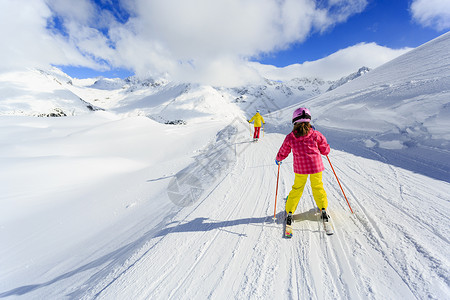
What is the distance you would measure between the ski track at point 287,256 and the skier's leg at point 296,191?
0.29 meters

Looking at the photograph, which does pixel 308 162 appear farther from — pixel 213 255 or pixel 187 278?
pixel 187 278

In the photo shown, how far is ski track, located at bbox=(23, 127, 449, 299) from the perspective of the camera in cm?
194

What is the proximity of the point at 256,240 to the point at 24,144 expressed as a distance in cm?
1235

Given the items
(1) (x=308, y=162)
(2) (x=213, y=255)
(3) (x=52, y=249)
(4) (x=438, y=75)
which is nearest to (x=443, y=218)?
(1) (x=308, y=162)

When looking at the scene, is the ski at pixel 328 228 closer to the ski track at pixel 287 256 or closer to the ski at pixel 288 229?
the ski track at pixel 287 256

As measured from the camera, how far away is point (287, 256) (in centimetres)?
241

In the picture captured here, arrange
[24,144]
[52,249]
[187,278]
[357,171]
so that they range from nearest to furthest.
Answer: [187,278] → [52,249] → [357,171] → [24,144]

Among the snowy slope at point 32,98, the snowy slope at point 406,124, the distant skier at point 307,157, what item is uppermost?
the snowy slope at point 32,98

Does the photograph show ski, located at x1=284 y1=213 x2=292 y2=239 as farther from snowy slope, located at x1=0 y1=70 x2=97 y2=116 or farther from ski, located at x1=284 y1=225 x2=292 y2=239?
snowy slope, located at x1=0 y1=70 x2=97 y2=116

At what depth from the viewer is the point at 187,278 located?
226 cm

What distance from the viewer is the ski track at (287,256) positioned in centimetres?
194

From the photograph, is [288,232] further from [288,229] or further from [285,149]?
[285,149]

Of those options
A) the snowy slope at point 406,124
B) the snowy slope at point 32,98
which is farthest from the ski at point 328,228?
the snowy slope at point 32,98

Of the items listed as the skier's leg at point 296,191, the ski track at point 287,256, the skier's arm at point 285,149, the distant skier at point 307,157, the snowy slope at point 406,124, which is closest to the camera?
the ski track at point 287,256
